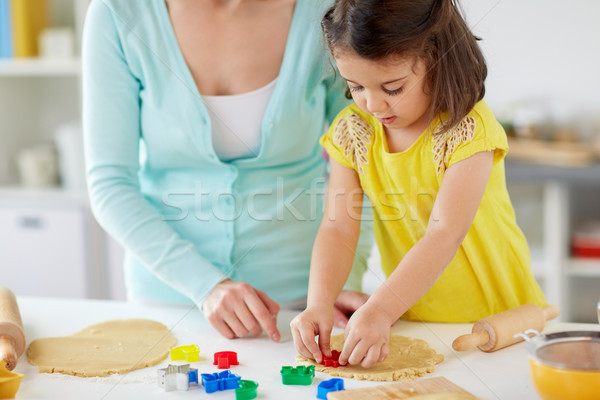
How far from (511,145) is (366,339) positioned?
1710 millimetres

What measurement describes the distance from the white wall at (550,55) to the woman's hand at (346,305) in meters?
1.71

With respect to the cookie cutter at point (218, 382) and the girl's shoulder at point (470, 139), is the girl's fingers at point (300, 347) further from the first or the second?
the girl's shoulder at point (470, 139)

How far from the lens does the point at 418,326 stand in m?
1.03

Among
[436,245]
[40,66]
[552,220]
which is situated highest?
[40,66]

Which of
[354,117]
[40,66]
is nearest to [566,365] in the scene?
[354,117]

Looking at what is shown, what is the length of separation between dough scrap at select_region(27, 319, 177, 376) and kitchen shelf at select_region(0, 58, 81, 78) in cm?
165

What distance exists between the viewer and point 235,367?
2.88 ft

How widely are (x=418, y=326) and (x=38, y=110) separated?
2214 mm

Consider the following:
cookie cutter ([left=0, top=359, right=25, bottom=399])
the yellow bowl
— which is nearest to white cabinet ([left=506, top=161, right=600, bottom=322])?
the yellow bowl

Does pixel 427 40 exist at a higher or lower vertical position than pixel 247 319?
higher

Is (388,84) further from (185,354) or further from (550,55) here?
(550,55)

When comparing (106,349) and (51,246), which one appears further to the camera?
(51,246)

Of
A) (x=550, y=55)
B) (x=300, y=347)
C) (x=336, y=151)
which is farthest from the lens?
(x=550, y=55)

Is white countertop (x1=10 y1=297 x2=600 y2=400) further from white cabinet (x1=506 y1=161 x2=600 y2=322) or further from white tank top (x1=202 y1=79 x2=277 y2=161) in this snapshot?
white cabinet (x1=506 y1=161 x2=600 y2=322)
